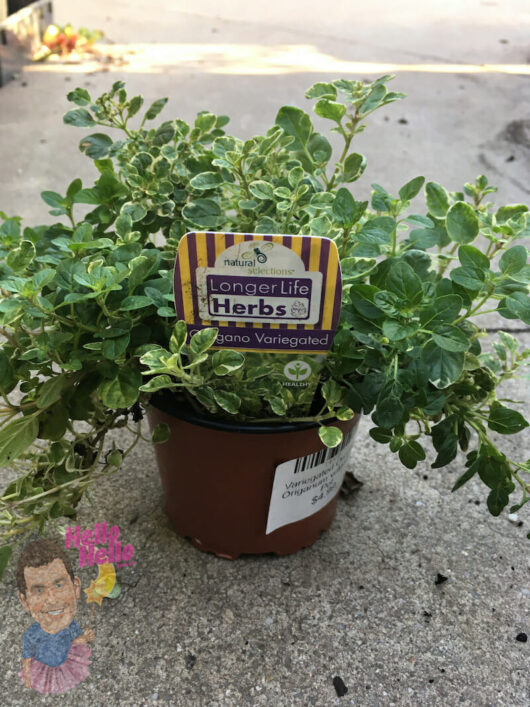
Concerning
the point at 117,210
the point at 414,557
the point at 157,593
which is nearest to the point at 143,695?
the point at 157,593

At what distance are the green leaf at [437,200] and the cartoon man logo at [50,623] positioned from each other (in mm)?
827

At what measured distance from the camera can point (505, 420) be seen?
879 mm

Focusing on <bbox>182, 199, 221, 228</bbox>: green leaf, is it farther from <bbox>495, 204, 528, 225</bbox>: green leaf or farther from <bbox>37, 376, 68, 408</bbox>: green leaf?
<bbox>495, 204, 528, 225</bbox>: green leaf

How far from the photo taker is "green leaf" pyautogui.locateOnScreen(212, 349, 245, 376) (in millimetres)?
797

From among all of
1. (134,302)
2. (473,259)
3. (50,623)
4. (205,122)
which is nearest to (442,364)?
(473,259)

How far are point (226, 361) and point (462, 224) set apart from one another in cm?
36

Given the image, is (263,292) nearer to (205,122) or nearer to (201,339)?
(201,339)

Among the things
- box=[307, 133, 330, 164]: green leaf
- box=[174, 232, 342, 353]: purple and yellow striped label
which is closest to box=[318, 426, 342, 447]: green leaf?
box=[174, 232, 342, 353]: purple and yellow striped label

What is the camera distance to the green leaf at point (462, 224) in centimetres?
85

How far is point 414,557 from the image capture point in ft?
3.89

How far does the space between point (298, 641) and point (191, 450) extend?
1.16ft

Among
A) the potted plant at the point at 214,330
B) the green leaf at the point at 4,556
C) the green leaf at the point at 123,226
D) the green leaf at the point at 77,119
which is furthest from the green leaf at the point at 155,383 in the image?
the green leaf at the point at 77,119

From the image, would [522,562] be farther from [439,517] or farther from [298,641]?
[298,641]

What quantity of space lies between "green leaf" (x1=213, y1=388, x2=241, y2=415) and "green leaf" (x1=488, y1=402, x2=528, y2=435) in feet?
1.14
